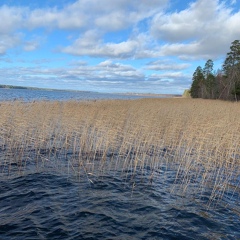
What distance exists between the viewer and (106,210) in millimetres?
5582

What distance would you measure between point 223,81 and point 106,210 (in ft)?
177

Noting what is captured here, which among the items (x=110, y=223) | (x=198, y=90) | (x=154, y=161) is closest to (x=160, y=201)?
(x=110, y=223)

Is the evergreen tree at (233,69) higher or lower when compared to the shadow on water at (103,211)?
higher

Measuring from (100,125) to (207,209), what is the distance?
7.69 m

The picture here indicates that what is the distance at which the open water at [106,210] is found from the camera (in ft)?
15.5

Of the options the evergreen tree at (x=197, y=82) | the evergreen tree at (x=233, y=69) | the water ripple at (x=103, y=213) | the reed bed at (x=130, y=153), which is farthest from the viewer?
the evergreen tree at (x=197, y=82)

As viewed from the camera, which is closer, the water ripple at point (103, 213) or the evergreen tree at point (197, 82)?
the water ripple at point (103, 213)

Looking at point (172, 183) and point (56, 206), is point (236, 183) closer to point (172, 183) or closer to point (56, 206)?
point (172, 183)

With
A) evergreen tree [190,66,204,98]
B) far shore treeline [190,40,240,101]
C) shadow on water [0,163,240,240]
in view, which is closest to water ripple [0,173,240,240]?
shadow on water [0,163,240,240]

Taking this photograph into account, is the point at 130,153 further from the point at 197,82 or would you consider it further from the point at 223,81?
the point at 197,82

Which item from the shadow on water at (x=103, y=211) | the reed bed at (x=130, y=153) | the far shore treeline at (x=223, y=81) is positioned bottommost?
the shadow on water at (x=103, y=211)

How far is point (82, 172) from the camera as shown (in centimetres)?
790

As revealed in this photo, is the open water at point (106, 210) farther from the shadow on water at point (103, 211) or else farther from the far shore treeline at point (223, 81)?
the far shore treeline at point (223, 81)

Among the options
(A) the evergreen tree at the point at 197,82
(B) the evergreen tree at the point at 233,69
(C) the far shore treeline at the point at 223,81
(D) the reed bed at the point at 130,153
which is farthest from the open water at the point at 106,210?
(A) the evergreen tree at the point at 197,82
